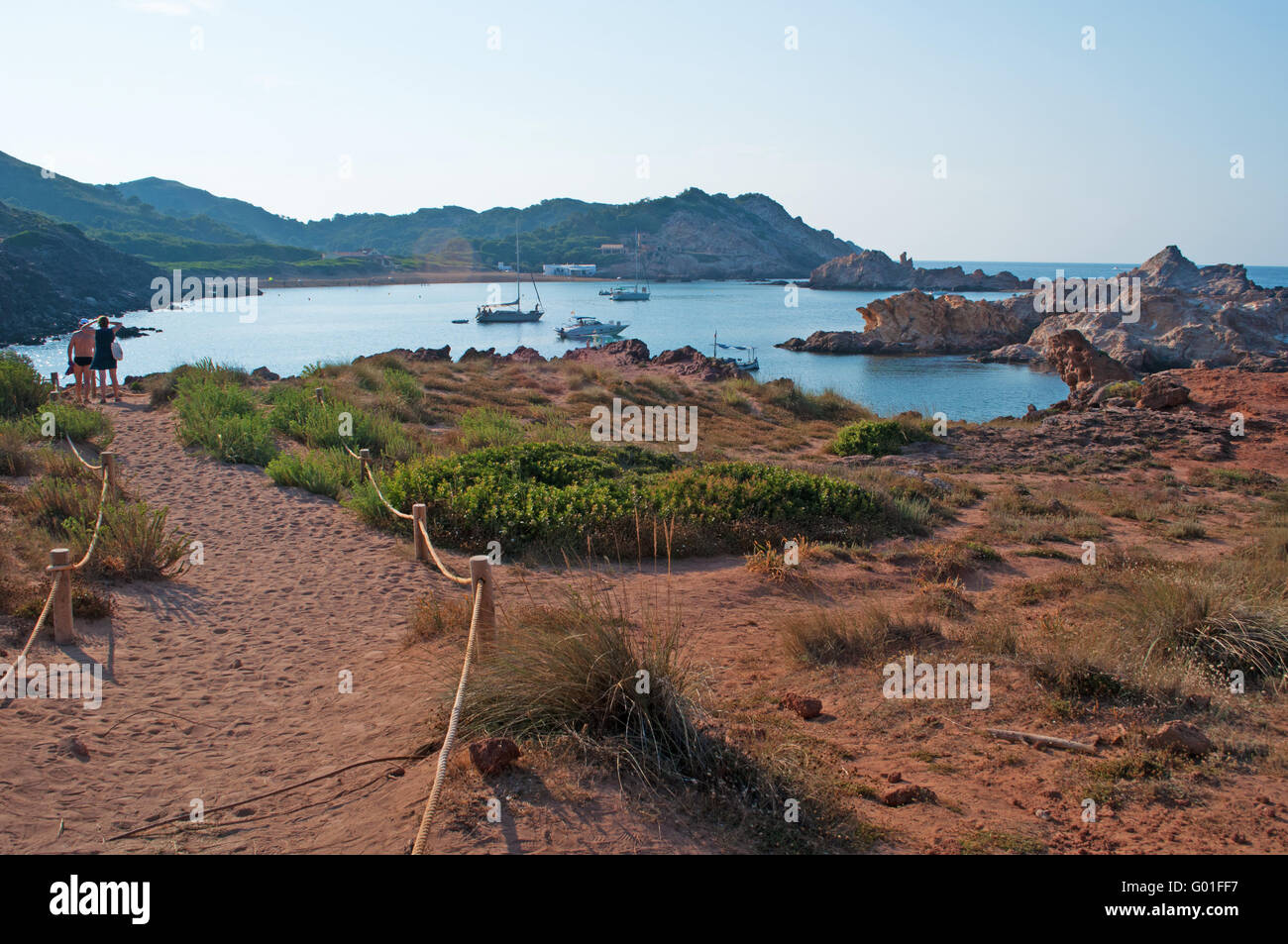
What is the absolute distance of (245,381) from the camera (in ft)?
68.1

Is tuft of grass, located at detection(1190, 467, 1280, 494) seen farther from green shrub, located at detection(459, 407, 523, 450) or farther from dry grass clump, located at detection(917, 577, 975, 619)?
green shrub, located at detection(459, 407, 523, 450)

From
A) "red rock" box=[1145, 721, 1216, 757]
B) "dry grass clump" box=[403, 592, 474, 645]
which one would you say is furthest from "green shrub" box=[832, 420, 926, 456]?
"red rock" box=[1145, 721, 1216, 757]

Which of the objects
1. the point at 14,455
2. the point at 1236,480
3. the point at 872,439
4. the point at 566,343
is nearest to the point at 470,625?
the point at 14,455

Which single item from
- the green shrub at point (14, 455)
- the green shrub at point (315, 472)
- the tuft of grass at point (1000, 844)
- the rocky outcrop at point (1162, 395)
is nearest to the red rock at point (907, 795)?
the tuft of grass at point (1000, 844)

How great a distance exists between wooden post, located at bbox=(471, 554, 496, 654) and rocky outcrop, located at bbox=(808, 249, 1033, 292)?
5584 inches

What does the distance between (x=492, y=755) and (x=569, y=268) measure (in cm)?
14651

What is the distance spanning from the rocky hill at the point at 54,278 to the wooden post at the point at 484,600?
187 ft

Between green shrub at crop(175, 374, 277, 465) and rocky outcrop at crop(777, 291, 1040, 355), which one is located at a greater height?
rocky outcrop at crop(777, 291, 1040, 355)

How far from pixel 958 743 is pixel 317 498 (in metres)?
8.81

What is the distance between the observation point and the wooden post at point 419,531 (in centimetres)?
841

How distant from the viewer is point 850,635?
6441 millimetres

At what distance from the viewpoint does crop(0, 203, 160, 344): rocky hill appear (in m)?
55.0
